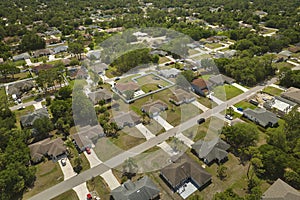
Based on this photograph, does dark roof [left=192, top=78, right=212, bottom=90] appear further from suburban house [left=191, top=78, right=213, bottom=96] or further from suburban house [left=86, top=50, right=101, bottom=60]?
suburban house [left=86, top=50, right=101, bottom=60]

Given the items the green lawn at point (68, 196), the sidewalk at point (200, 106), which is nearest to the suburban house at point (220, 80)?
the sidewalk at point (200, 106)

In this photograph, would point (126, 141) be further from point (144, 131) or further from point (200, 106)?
point (200, 106)

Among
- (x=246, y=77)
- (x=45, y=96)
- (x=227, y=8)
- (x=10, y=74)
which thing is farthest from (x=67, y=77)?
(x=227, y=8)

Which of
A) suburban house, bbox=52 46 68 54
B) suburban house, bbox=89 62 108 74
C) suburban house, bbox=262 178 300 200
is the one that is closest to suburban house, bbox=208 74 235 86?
suburban house, bbox=89 62 108 74

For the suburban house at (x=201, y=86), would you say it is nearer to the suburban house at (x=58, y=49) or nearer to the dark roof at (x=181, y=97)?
the dark roof at (x=181, y=97)

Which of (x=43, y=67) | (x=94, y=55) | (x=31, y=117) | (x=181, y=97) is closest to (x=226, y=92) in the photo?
(x=181, y=97)
